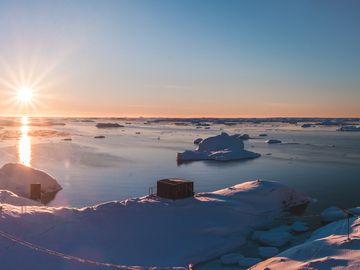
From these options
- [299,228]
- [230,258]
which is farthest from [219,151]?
[230,258]

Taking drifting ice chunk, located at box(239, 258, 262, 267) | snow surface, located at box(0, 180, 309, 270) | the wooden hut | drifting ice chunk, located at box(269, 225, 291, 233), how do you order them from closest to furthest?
Result: snow surface, located at box(0, 180, 309, 270)
drifting ice chunk, located at box(239, 258, 262, 267)
drifting ice chunk, located at box(269, 225, 291, 233)
the wooden hut

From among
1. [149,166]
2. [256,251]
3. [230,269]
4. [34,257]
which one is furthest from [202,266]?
[149,166]

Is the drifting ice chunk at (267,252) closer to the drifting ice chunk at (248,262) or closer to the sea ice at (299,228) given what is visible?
the drifting ice chunk at (248,262)

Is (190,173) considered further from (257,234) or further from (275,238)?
(275,238)

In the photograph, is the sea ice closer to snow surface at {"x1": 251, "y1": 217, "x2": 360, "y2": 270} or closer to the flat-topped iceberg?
snow surface at {"x1": 251, "y1": 217, "x2": 360, "y2": 270}

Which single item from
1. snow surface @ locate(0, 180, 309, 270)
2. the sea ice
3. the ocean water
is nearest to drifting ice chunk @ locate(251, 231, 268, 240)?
snow surface @ locate(0, 180, 309, 270)

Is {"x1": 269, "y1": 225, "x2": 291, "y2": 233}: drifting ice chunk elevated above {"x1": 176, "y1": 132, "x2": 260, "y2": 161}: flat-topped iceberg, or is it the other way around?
{"x1": 176, "y1": 132, "x2": 260, "y2": 161}: flat-topped iceberg

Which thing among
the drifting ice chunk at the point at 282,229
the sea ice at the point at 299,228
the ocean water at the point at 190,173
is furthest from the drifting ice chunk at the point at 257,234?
the ocean water at the point at 190,173
